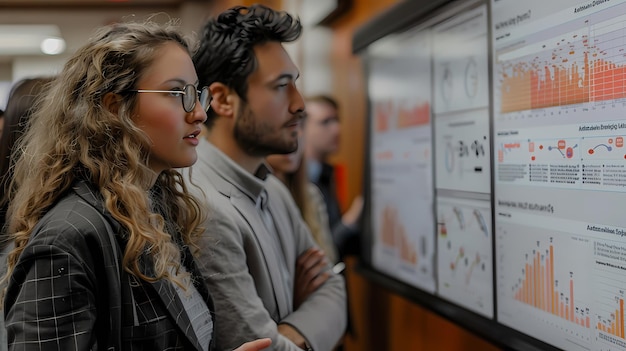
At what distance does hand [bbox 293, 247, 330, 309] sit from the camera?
73.1 inches

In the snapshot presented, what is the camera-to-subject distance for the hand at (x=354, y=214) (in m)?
3.46

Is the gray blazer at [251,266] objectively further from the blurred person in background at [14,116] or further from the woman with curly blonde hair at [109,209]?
the blurred person in background at [14,116]

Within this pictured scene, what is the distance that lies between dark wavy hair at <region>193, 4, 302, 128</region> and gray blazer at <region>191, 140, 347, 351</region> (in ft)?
0.64

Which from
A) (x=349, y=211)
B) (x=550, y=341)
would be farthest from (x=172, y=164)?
(x=349, y=211)

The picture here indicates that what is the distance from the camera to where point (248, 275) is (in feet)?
4.99

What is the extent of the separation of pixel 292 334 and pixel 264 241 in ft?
0.83

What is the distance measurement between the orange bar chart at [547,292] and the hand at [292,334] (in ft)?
2.07

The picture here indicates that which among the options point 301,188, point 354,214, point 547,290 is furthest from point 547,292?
point 354,214

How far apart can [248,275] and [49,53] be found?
548 centimetres

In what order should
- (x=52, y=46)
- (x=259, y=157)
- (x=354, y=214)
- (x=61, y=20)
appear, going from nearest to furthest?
1. (x=259, y=157)
2. (x=354, y=214)
3. (x=61, y=20)
4. (x=52, y=46)

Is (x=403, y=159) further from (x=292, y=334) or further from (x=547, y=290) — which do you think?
(x=292, y=334)

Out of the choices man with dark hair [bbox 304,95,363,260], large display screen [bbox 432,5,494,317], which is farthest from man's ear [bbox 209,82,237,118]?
man with dark hair [bbox 304,95,363,260]

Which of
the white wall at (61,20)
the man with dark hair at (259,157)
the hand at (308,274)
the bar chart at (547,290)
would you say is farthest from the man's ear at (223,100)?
the white wall at (61,20)

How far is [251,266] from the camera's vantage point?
5.33 feet
